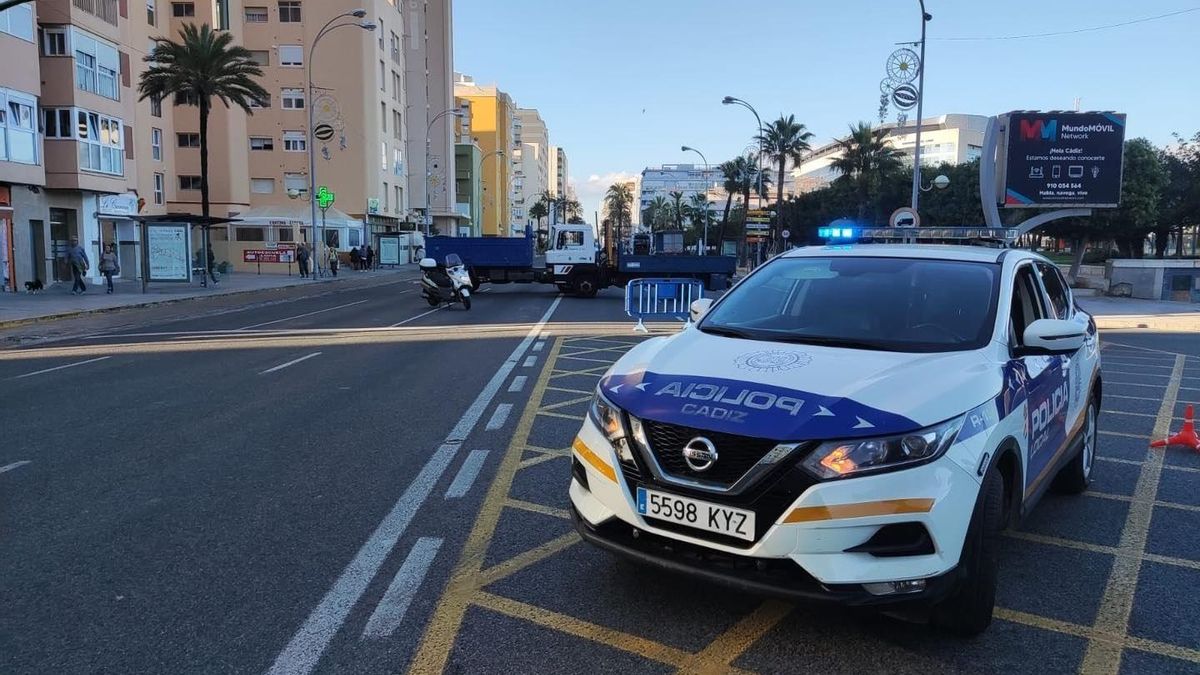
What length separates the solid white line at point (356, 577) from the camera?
3.47 m

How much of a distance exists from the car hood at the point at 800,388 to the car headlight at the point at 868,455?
0.12 ft

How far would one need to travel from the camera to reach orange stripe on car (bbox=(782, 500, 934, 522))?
123 inches

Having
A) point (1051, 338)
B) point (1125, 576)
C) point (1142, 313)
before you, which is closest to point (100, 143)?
point (1051, 338)

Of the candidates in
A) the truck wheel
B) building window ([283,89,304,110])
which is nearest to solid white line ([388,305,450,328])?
the truck wheel

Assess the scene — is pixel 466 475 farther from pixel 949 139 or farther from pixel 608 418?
pixel 949 139

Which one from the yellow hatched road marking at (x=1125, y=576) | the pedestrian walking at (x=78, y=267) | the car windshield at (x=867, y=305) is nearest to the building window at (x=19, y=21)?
the pedestrian walking at (x=78, y=267)

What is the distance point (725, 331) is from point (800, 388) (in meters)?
1.17

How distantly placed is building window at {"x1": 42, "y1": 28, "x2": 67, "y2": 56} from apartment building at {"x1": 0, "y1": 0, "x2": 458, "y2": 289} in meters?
0.05

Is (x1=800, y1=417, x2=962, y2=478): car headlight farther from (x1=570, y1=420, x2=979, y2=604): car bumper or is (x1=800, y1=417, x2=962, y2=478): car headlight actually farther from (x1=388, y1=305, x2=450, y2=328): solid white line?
(x1=388, y1=305, x2=450, y2=328): solid white line

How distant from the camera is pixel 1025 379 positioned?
164 inches

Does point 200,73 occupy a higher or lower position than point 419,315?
higher

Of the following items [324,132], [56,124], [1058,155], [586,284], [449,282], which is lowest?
[586,284]

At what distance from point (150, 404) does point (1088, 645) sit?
342 inches

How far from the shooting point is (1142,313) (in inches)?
985
